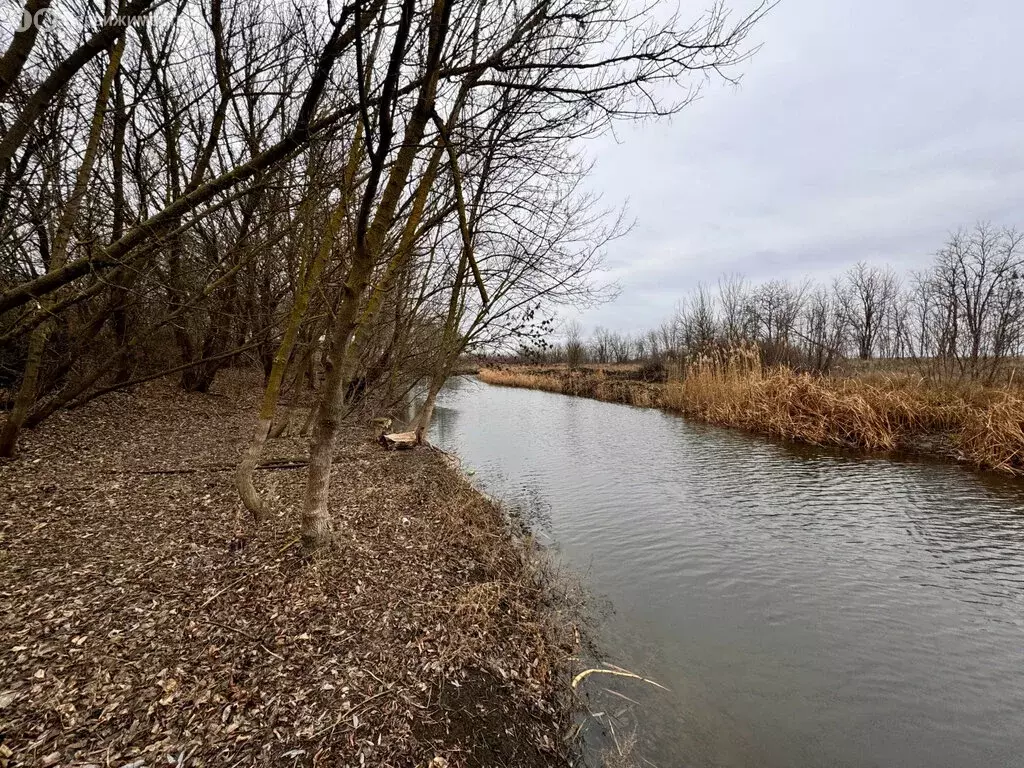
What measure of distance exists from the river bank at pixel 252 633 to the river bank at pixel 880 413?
10549 mm

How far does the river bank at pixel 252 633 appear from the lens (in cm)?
228

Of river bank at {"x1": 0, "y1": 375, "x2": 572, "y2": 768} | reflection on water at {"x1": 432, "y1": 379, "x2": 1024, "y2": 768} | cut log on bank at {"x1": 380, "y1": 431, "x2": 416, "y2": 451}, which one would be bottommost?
reflection on water at {"x1": 432, "y1": 379, "x2": 1024, "y2": 768}

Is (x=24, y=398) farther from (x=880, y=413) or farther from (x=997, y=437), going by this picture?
(x=880, y=413)

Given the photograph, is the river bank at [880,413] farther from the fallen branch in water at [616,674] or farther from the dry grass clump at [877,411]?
the fallen branch in water at [616,674]

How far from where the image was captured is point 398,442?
29.1 feet

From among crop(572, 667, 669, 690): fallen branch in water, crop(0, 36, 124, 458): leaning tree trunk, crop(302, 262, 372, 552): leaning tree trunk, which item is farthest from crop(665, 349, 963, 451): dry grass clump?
crop(0, 36, 124, 458): leaning tree trunk

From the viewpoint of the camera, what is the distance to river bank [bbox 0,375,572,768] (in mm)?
2275

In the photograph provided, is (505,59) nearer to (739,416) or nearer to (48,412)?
(48,412)

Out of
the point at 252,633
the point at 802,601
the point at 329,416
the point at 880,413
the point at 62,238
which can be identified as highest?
the point at 62,238

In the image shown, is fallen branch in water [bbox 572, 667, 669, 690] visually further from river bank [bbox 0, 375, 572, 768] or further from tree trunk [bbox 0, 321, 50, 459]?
tree trunk [bbox 0, 321, 50, 459]

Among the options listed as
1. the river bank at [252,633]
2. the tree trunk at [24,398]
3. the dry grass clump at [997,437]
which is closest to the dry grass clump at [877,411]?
the dry grass clump at [997,437]

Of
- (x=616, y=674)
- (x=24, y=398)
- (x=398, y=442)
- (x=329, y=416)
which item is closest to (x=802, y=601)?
(x=616, y=674)

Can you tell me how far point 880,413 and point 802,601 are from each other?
32.9 feet

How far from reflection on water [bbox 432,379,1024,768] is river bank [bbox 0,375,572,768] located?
0.91m
